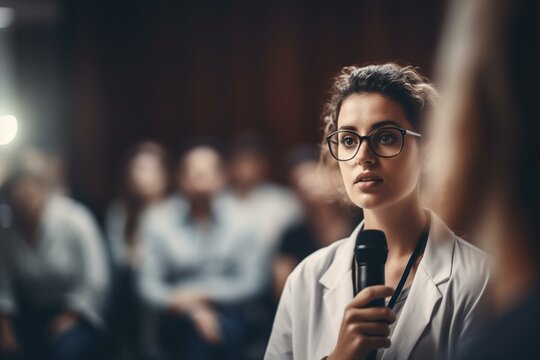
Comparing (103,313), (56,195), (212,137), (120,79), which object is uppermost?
(120,79)

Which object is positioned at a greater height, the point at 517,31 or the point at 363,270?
the point at 517,31

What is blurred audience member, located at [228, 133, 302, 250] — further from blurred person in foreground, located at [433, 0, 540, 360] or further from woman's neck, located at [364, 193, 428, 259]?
blurred person in foreground, located at [433, 0, 540, 360]

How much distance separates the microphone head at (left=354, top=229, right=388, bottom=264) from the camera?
2.52 feet

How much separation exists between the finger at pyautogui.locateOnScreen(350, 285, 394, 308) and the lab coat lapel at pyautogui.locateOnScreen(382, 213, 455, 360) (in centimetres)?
4

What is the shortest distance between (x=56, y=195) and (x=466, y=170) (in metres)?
2.37

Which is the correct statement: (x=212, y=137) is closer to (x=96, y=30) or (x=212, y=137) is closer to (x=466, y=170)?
(x=96, y=30)

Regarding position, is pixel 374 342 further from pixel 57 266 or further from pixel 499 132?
pixel 57 266

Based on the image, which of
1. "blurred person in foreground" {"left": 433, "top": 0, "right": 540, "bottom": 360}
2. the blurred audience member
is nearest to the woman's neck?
"blurred person in foreground" {"left": 433, "top": 0, "right": 540, "bottom": 360}

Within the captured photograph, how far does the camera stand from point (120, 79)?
301 centimetres

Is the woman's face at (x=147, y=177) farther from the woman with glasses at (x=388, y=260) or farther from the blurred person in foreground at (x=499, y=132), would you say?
the blurred person in foreground at (x=499, y=132)

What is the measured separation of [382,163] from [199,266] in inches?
68.5

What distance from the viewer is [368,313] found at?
0.74 m

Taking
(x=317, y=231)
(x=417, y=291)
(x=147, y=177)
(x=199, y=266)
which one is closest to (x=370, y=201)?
(x=417, y=291)

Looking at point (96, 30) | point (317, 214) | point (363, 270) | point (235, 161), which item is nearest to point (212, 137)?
point (235, 161)
